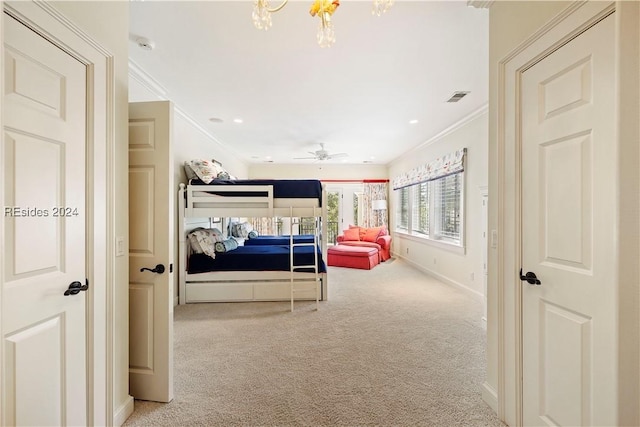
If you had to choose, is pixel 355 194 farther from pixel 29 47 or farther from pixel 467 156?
pixel 29 47

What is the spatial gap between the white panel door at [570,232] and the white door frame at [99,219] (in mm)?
2235

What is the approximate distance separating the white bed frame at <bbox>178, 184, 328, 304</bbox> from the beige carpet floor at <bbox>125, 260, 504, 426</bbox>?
174 mm

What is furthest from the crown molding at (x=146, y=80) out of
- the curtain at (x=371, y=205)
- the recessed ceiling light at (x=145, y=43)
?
the curtain at (x=371, y=205)

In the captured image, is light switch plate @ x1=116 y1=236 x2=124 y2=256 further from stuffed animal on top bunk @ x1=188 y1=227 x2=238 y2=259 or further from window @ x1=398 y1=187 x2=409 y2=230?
window @ x1=398 y1=187 x2=409 y2=230

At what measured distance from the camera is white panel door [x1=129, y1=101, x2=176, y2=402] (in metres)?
1.75

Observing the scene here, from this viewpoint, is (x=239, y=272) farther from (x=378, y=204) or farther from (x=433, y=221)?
(x=378, y=204)

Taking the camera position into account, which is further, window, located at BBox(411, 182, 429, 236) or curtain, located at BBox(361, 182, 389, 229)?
curtain, located at BBox(361, 182, 389, 229)

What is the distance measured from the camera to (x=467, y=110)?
3678 millimetres

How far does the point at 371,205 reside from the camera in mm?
7566

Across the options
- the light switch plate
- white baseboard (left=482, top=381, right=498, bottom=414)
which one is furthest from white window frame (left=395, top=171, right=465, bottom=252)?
Result: the light switch plate

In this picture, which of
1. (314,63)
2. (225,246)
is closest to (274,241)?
(225,246)

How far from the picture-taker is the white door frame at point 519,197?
0.99m

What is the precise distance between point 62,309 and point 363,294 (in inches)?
139

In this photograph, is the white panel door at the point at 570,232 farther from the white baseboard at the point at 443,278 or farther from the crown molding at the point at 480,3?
the white baseboard at the point at 443,278
